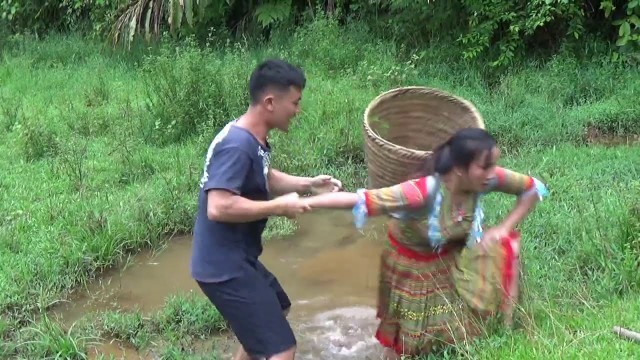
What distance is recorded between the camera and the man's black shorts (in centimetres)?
302

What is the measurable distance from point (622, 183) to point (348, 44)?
4.04 m

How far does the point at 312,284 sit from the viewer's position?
4734mm

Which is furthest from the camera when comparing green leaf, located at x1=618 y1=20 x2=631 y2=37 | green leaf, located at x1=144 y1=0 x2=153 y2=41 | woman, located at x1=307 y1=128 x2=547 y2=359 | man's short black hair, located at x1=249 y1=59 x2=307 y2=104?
green leaf, located at x1=144 y1=0 x2=153 y2=41

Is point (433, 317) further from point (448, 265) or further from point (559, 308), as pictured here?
point (559, 308)

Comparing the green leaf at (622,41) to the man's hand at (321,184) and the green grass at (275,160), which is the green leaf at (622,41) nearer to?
the green grass at (275,160)

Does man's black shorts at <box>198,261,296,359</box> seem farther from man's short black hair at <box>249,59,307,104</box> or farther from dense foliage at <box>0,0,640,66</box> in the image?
dense foliage at <box>0,0,640,66</box>

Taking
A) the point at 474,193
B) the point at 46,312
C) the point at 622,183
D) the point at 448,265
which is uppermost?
the point at 474,193

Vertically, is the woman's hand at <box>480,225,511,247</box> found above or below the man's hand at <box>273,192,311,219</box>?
below

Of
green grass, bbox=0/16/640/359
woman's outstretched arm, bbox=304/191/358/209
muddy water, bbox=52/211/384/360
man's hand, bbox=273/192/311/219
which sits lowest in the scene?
muddy water, bbox=52/211/384/360

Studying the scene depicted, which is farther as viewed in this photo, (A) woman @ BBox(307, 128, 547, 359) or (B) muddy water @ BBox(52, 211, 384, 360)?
(B) muddy water @ BBox(52, 211, 384, 360)

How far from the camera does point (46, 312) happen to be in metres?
4.35

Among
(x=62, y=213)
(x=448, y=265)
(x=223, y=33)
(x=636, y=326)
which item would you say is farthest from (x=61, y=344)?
(x=223, y=33)

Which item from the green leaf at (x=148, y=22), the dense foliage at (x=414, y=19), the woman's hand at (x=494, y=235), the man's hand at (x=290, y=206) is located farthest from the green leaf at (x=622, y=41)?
the man's hand at (x=290, y=206)

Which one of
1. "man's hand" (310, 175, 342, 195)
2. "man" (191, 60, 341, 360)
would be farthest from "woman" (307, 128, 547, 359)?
"man" (191, 60, 341, 360)
